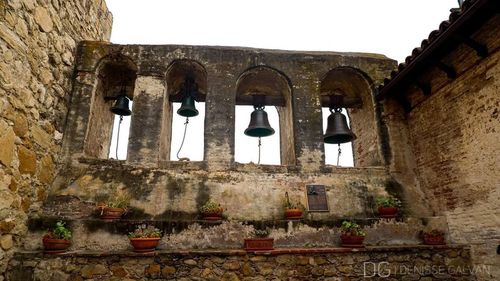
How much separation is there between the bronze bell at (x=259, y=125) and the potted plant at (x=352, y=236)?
2852mm

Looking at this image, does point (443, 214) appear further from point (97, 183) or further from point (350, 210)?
point (97, 183)

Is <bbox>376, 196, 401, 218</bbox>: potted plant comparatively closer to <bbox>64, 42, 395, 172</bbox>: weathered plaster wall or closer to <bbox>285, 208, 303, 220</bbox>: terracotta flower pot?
<bbox>64, 42, 395, 172</bbox>: weathered plaster wall

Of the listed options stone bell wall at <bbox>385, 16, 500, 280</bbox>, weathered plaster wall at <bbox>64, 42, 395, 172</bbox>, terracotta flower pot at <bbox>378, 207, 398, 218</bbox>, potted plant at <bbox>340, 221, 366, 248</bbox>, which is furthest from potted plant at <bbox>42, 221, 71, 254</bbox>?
stone bell wall at <bbox>385, 16, 500, 280</bbox>

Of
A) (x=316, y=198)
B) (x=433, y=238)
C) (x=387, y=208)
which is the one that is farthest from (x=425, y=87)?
(x=316, y=198)

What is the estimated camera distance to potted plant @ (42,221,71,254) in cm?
445

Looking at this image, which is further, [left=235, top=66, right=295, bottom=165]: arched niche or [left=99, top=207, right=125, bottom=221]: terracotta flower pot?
[left=235, top=66, right=295, bottom=165]: arched niche

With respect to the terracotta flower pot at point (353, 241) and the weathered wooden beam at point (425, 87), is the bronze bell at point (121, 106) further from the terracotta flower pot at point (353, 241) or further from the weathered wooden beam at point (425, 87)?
the weathered wooden beam at point (425, 87)

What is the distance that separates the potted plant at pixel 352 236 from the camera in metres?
5.04

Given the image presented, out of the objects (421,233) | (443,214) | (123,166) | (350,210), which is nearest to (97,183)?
(123,166)

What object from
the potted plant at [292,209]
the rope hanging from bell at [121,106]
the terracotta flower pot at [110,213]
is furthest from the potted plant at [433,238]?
the rope hanging from bell at [121,106]

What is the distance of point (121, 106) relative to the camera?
22.4 ft

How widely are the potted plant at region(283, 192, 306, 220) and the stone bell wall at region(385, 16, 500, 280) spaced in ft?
7.83

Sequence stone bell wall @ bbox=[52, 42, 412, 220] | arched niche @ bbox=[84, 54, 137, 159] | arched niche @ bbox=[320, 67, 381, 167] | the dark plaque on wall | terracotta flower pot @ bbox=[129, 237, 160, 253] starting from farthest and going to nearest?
arched niche @ bbox=[320, 67, 381, 167], arched niche @ bbox=[84, 54, 137, 159], the dark plaque on wall, stone bell wall @ bbox=[52, 42, 412, 220], terracotta flower pot @ bbox=[129, 237, 160, 253]

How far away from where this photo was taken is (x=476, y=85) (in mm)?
4941
